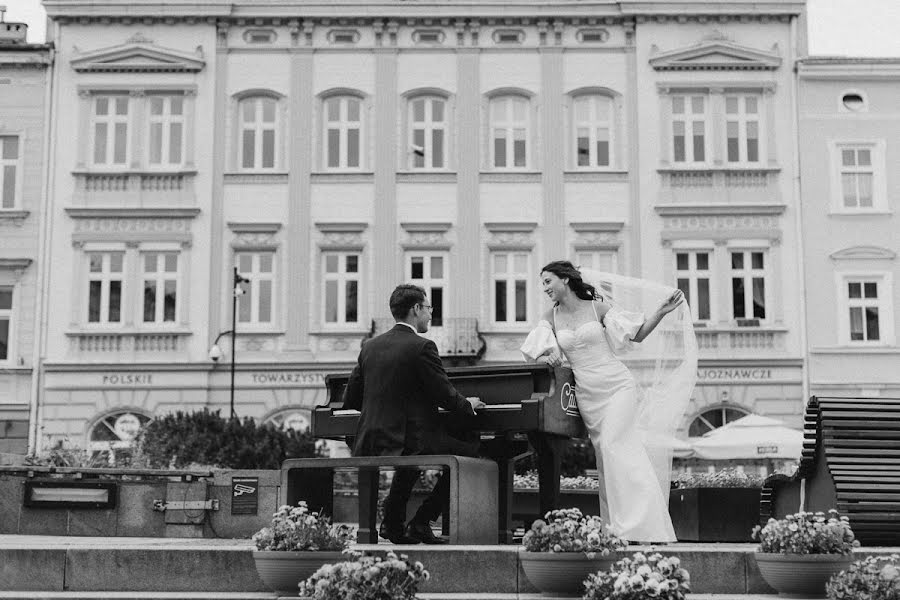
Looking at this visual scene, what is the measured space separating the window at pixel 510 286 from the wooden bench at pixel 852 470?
20863 millimetres

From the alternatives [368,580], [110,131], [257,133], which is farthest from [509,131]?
[368,580]

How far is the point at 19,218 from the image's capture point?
102 ft

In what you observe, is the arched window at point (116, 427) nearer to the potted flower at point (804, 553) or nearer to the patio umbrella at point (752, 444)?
the patio umbrella at point (752, 444)

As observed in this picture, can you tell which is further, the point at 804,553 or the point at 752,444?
the point at 752,444

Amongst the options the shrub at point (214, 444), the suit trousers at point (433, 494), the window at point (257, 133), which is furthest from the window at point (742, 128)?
the suit trousers at point (433, 494)

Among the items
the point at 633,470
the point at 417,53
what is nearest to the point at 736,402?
the point at 417,53

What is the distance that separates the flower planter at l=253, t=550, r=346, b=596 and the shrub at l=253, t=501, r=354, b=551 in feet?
0.15

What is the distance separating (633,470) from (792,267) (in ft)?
73.1

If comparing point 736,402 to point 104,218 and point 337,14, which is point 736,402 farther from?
point 104,218

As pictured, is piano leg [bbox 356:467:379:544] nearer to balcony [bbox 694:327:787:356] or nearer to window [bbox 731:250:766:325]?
balcony [bbox 694:327:787:356]

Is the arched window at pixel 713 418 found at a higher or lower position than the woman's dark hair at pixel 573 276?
lower

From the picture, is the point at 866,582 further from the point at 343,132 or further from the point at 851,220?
the point at 343,132

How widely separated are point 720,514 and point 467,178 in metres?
19.7

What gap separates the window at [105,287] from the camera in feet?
101
